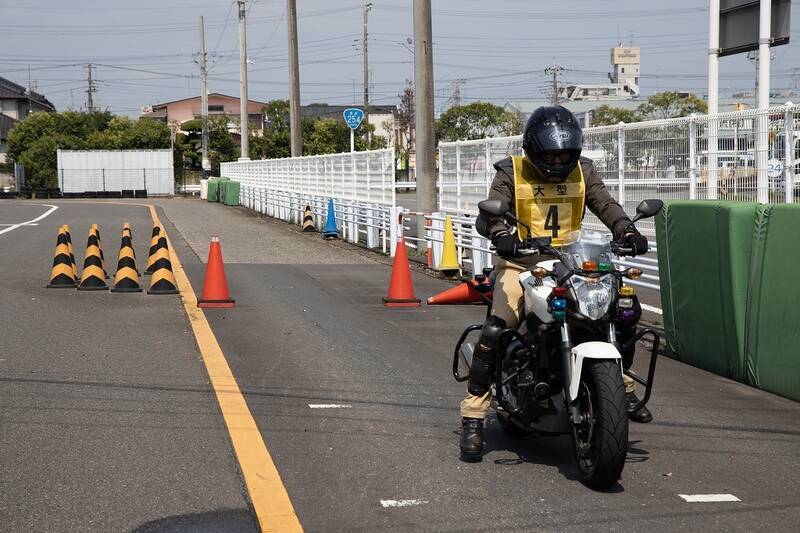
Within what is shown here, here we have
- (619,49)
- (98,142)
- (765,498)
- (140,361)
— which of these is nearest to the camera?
(765,498)

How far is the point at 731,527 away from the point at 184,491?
106 inches

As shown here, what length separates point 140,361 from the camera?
920 centimetres

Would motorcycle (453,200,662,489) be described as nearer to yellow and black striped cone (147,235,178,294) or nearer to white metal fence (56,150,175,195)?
yellow and black striped cone (147,235,178,294)

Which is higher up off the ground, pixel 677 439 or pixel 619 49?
pixel 619 49

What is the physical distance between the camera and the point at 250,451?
20.4 feet

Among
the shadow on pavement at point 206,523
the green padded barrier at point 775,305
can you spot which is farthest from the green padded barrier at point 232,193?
the shadow on pavement at point 206,523

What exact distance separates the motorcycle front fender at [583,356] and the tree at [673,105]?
57.2 meters

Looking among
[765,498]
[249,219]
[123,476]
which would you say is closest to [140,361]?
[123,476]

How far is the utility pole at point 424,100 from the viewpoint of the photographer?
20141mm

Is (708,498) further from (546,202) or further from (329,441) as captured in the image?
(329,441)

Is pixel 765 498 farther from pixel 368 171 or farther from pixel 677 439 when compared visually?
pixel 368 171

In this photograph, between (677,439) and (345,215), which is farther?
(345,215)

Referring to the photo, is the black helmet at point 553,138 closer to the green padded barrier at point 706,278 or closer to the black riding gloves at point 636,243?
the black riding gloves at point 636,243

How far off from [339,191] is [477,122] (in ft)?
162
